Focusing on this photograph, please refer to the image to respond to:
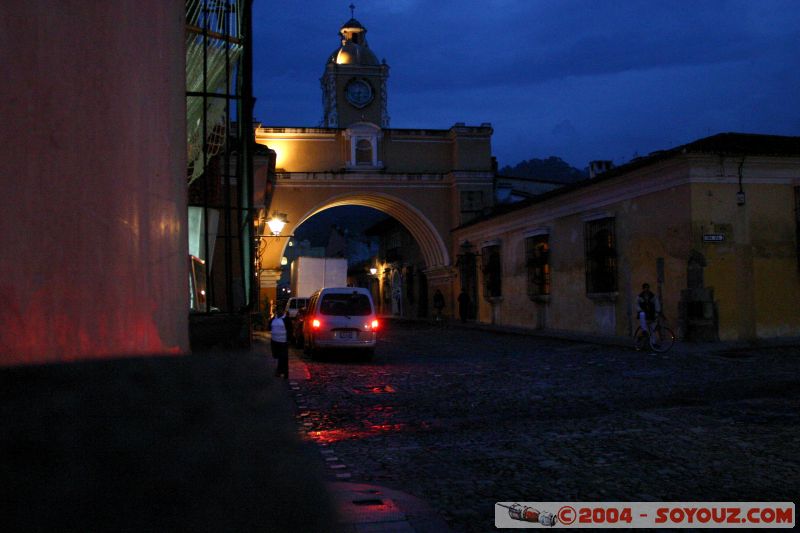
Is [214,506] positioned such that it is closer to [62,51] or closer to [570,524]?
[62,51]

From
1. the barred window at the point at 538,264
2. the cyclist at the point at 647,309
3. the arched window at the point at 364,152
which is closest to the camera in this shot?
the cyclist at the point at 647,309

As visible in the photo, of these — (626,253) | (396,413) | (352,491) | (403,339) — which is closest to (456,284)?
(403,339)

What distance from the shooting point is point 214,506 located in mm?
993

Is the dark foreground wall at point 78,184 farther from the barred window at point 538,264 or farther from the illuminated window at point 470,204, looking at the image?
the illuminated window at point 470,204

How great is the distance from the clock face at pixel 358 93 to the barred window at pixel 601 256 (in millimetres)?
32326

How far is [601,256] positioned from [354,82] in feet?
111

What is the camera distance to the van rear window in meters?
16.4

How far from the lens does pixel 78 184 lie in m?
1.53

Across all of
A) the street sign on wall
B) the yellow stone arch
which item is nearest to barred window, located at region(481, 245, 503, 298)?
the yellow stone arch

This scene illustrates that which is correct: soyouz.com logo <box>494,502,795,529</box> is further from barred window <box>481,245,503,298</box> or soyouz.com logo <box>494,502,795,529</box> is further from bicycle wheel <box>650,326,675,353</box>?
barred window <box>481,245,503,298</box>

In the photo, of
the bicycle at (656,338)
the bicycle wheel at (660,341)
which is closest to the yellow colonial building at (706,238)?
the bicycle at (656,338)

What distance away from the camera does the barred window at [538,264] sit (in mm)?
24406

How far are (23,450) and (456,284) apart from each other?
111 feet

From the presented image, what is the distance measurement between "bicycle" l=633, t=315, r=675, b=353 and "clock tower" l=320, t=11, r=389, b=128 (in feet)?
120
